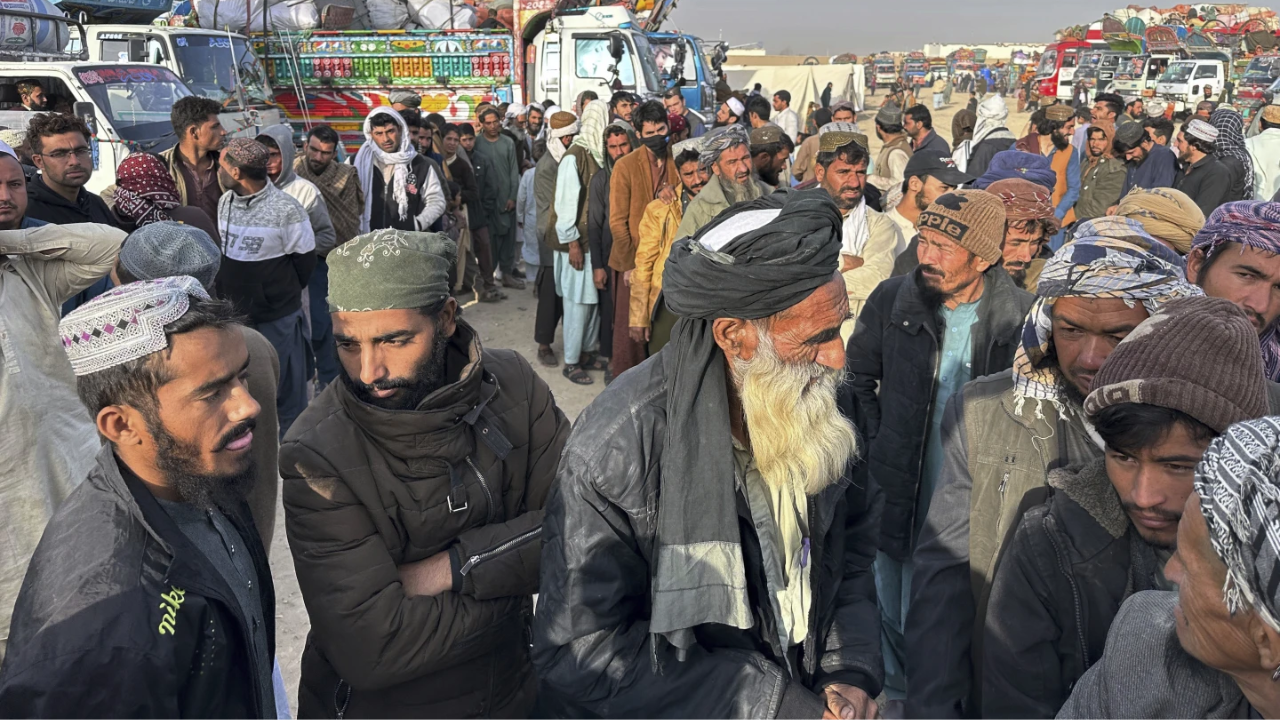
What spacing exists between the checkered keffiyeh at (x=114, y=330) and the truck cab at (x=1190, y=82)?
29920 mm

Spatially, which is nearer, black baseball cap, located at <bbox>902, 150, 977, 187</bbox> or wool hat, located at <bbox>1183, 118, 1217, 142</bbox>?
black baseball cap, located at <bbox>902, 150, 977, 187</bbox>

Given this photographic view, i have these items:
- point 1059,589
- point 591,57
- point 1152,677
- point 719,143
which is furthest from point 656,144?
point 591,57

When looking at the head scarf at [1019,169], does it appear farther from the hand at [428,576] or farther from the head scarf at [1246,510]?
the head scarf at [1246,510]

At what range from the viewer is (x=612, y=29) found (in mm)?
13117

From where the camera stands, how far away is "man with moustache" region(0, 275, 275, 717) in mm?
1266

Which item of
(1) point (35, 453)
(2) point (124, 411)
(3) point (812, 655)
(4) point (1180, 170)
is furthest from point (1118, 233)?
(4) point (1180, 170)

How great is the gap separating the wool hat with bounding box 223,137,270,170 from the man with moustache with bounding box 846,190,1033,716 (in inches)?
128

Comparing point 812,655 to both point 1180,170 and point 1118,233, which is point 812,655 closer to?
point 1118,233

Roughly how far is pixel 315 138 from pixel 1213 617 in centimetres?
578

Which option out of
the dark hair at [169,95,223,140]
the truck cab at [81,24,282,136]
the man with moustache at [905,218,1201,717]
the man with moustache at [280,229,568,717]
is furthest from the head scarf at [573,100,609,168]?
the truck cab at [81,24,282,136]

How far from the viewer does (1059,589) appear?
5.20 feet

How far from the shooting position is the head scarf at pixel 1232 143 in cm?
695

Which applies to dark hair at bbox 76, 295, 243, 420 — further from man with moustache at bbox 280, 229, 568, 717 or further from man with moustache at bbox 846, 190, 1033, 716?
man with moustache at bbox 846, 190, 1033, 716

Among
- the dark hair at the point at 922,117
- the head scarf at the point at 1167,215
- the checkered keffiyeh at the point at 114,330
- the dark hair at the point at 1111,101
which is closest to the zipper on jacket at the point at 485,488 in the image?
the checkered keffiyeh at the point at 114,330
